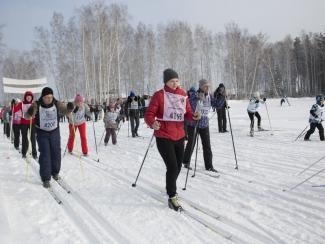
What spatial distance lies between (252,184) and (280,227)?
173 centimetres

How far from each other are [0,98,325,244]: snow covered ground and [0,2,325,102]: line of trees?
2610 centimetres

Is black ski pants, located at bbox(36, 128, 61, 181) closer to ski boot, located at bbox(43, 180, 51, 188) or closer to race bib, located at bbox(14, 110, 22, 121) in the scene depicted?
ski boot, located at bbox(43, 180, 51, 188)

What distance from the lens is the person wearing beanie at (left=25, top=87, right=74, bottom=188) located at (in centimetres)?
566

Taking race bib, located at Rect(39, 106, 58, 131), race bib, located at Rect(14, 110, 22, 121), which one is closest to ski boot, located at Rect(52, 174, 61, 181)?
race bib, located at Rect(39, 106, 58, 131)

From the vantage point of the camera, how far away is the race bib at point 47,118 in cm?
572

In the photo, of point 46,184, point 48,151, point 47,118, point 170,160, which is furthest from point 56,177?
point 170,160

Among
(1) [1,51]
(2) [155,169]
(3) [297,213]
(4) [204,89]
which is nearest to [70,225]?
(3) [297,213]

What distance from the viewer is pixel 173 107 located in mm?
4422

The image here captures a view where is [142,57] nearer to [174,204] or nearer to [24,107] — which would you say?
[24,107]

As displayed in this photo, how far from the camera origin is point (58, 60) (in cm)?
3616

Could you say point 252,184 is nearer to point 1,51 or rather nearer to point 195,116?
point 195,116

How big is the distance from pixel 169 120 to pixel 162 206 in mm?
1146

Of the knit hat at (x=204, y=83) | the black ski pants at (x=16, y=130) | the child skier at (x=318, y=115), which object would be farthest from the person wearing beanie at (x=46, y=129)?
the child skier at (x=318, y=115)

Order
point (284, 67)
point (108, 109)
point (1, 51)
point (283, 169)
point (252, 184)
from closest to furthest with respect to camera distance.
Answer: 1. point (252, 184)
2. point (283, 169)
3. point (108, 109)
4. point (1, 51)
5. point (284, 67)
